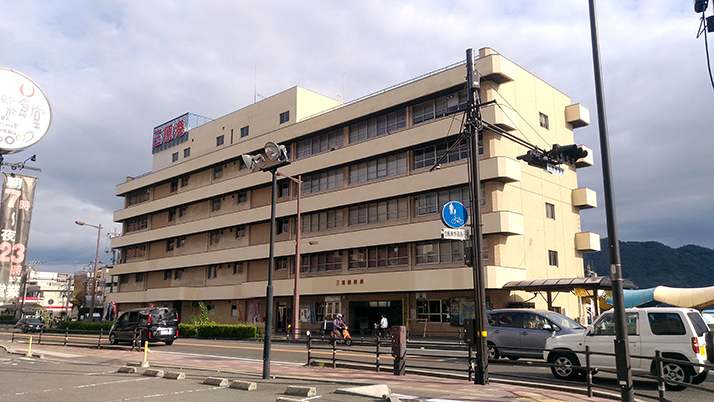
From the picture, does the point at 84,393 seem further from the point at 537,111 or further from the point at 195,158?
the point at 195,158

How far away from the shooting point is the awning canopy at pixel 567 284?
1032 inches

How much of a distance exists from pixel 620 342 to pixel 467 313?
83.9 feet

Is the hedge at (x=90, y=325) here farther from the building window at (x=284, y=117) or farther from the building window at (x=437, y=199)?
the building window at (x=437, y=199)

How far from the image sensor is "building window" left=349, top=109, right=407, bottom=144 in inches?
1556

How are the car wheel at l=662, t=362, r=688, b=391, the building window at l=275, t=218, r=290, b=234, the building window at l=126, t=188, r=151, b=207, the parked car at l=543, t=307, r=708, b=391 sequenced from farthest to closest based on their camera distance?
the building window at l=126, t=188, r=151, b=207 → the building window at l=275, t=218, r=290, b=234 → the parked car at l=543, t=307, r=708, b=391 → the car wheel at l=662, t=362, r=688, b=391

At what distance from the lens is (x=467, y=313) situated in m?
33.9

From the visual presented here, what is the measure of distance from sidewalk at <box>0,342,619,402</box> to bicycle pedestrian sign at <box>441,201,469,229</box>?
12.7ft

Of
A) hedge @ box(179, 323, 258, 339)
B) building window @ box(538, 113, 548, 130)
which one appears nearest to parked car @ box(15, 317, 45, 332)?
hedge @ box(179, 323, 258, 339)

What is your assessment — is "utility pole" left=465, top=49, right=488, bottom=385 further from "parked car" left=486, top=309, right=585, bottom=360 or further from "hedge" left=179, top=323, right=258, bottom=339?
"hedge" left=179, top=323, right=258, bottom=339

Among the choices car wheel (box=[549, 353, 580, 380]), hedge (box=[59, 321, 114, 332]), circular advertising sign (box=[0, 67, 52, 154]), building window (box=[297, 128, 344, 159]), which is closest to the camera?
circular advertising sign (box=[0, 67, 52, 154])

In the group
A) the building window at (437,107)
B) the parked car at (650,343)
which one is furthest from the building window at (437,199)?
the parked car at (650,343)

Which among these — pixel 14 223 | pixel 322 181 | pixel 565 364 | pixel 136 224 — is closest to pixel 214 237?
pixel 322 181

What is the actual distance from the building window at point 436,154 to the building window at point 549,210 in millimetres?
6923

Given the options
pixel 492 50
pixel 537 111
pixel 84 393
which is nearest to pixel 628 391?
pixel 84 393
